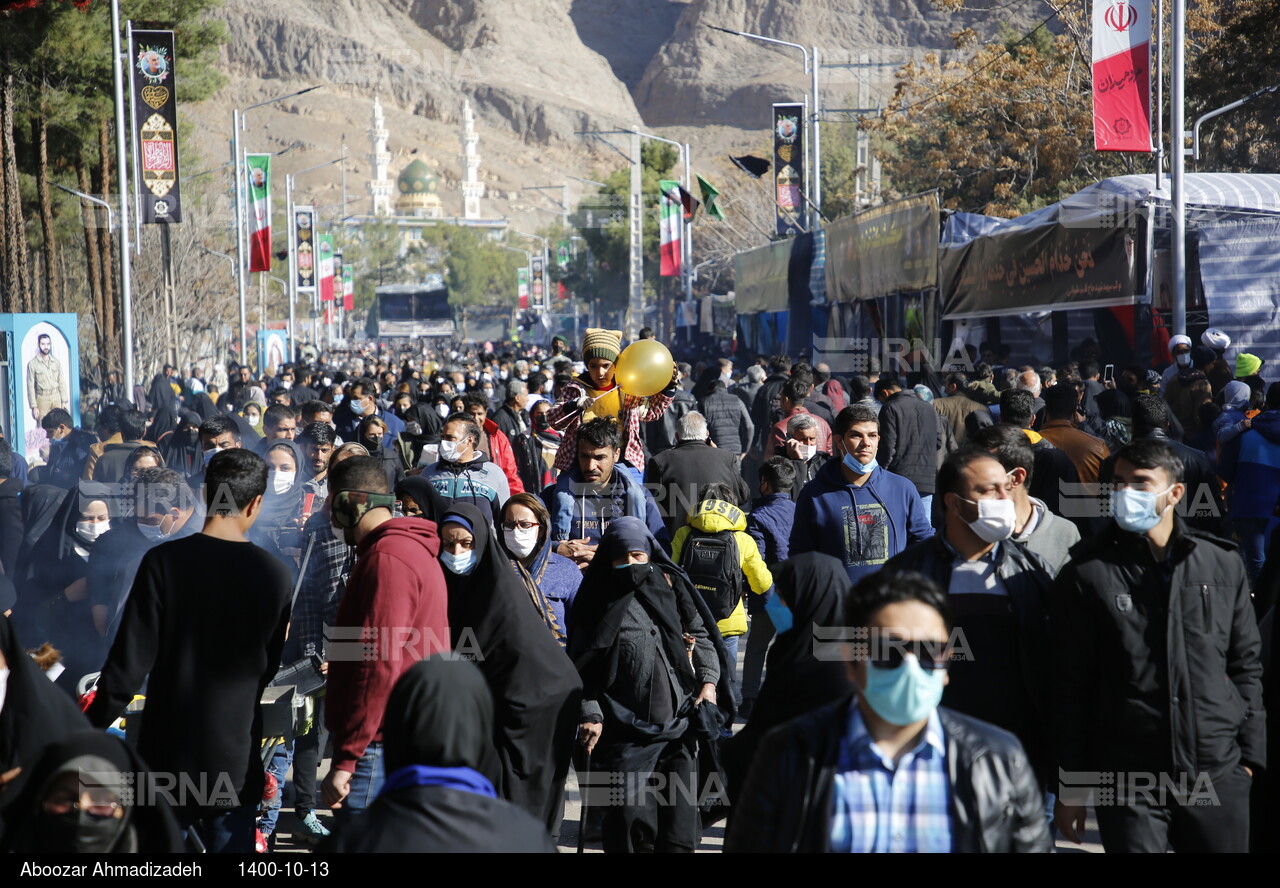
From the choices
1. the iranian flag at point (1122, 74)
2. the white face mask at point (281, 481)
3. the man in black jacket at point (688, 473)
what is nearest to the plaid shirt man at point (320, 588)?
the white face mask at point (281, 481)

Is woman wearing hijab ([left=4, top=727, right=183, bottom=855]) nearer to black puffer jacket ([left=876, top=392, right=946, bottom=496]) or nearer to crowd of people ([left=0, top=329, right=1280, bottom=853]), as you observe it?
crowd of people ([left=0, top=329, right=1280, bottom=853])

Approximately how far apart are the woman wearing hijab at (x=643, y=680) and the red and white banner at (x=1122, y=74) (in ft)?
38.6

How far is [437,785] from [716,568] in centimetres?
399

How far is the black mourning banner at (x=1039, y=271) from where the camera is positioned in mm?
15234

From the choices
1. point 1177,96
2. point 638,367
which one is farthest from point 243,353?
point 638,367

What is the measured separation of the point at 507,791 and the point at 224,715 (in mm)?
983

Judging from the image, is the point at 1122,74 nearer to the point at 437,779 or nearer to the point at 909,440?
the point at 909,440

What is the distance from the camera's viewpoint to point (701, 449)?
8.75 metres

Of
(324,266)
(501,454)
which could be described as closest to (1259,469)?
(501,454)

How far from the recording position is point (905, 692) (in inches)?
117

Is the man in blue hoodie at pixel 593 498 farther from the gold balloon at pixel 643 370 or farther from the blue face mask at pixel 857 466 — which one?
the gold balloon at pixel 643 370

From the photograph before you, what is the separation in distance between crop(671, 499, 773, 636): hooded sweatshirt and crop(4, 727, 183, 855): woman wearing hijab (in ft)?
13.0

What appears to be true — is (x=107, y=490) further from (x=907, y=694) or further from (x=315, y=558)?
(x=907, y=694)

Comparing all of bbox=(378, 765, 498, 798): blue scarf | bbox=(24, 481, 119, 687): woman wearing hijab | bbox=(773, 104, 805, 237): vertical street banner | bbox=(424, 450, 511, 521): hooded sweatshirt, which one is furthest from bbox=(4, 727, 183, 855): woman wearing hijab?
bbox=(773, 104, 805, 237): vertical street banner
